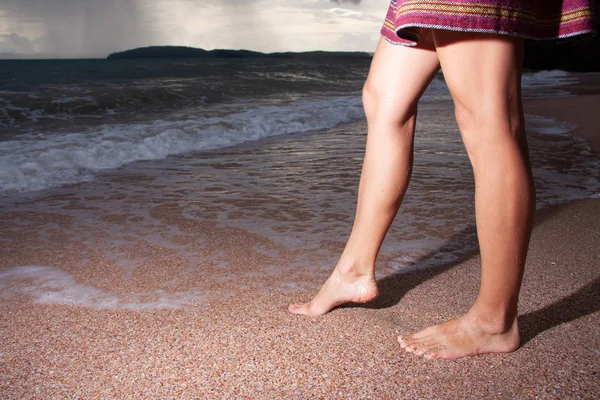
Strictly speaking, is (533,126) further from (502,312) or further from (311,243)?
(502,312)

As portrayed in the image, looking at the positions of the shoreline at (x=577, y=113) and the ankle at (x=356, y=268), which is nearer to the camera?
the ankle at (x=356, y=268)

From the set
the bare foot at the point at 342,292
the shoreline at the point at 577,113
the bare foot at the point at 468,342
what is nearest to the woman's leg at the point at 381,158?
the bare foot at the point at 342,292

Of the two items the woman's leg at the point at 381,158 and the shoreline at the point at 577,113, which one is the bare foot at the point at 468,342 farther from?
the shoreline at the point at 577,113

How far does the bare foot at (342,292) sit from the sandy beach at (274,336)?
0.04 meters

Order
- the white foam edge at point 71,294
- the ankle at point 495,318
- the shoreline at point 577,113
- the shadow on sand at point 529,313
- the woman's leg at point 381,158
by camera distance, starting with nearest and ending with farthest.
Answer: the ankle at point 495,318, the woman's leg at point 381,158, the shadow on sand at point 529,313, the white foam edge at point 71,294, the shoreline at point 577,113

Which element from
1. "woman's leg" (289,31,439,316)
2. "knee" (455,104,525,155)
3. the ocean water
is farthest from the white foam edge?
"knee" (455,104,525,155)

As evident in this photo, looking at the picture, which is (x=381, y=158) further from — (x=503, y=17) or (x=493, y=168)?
(x=503, y=17)

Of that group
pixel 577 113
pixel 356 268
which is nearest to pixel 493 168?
pixel 356 268

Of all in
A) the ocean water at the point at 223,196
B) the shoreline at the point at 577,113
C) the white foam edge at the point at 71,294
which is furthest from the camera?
the shoreline at the point at 577,113

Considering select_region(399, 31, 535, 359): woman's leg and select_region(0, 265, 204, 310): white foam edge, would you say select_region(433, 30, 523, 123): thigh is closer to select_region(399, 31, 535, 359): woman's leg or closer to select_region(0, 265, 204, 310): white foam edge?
select_region(399, 31, 535, 359): woman's leg

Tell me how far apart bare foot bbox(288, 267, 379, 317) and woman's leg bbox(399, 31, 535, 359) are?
0.94 feet

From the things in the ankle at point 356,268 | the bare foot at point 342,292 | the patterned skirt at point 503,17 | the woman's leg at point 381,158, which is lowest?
the bare foot at point 342,292

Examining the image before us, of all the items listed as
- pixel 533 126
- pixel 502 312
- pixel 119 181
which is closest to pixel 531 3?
pixel 502 312

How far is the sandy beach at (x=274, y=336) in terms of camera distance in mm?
1329
